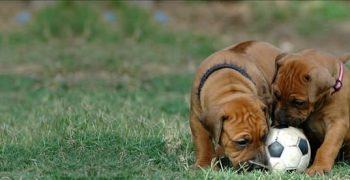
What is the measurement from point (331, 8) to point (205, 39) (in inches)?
128

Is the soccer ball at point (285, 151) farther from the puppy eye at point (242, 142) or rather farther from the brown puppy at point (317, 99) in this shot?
the puppy eye at point (242, 142)

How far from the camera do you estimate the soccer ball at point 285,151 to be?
6559 millimetres

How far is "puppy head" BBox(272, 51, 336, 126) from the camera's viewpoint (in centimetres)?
653

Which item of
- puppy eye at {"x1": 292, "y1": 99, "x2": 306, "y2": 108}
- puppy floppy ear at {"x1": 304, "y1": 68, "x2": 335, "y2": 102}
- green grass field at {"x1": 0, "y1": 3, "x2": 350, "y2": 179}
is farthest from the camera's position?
green grass field at {"x1": 0, "y1": 3, "x2": 350, "y2": 179}

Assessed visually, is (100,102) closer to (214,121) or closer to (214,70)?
(214,70)

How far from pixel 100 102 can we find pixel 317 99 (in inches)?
138

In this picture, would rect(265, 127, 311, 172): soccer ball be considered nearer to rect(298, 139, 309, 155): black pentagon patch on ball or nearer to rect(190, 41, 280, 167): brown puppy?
rect(298, 139, 309, 155): black pentagon patch on ball

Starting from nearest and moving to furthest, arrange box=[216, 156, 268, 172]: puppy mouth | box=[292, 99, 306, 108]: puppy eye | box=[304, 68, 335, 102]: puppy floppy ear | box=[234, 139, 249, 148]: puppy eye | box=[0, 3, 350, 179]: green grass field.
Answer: box=[234, 139, 249, 148]: puppy eye < box=[216, 156, 268, 172]: puppy mouth < box=[304, 68, 335, 102]: puppy floppy ear < box=[292, 99, 306, 108]: puppy eye < box=[0, 3, 350, 179]: green grass field

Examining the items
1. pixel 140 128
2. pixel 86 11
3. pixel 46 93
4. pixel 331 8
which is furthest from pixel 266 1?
pixel 140 128

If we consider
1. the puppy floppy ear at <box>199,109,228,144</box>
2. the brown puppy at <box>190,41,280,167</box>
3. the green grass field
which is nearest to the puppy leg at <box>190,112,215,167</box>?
the brown puppy at <box>190,41,280,167</box>

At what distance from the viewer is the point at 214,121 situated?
248 inches

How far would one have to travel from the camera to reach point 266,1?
15250 mm

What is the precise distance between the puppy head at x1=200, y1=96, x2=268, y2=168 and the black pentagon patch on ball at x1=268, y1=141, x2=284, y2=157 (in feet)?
0.56

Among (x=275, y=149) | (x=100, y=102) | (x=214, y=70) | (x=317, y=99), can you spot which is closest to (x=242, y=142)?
(x=275, y=149)
